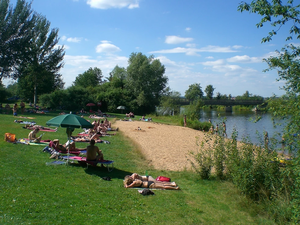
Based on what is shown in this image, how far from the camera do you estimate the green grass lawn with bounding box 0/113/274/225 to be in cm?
618

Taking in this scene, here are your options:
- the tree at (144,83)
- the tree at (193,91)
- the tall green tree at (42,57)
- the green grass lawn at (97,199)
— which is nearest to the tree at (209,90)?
the tree at (193,91)

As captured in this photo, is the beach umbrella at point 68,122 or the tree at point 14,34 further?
the tree at point 14,34

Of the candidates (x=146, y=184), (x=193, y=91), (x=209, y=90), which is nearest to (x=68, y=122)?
(x=146, y=184)

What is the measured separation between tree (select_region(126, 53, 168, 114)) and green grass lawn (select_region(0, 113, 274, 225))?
1835 inches

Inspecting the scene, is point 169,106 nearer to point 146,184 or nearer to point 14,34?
point 14,34

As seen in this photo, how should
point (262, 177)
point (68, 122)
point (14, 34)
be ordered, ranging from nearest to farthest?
point (262, 177) → point (68, 122) → point (14, 34)

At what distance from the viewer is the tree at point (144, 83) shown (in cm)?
5750

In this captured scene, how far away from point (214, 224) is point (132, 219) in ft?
7.03

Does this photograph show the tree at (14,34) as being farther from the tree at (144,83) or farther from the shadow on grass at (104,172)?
the shadow on grass at (104,172)

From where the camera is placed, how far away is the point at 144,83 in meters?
58.7

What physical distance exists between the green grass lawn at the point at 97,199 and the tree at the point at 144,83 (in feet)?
153

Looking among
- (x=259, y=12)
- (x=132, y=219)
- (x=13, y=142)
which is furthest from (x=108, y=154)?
(x=259, y=12)

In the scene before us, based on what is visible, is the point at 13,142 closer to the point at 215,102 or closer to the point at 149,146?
the point at 149,146

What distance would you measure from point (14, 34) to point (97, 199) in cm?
3677
